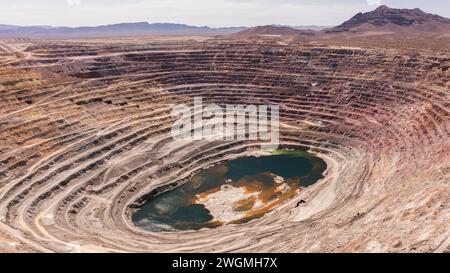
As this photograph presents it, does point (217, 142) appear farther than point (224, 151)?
Yes

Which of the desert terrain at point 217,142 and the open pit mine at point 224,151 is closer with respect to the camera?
the desert terrain at point 217,142

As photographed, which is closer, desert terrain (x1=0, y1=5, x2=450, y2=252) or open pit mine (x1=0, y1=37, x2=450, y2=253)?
desert terrain (x1=0, y1=5, x2=450, y2=252)

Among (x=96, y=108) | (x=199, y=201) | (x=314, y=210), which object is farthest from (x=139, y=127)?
(x=314, y=210)

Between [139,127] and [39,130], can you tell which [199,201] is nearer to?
[139,127]

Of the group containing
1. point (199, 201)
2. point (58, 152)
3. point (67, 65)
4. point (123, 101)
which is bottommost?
point (199, 201)

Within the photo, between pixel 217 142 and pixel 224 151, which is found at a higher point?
pixel 217 142
